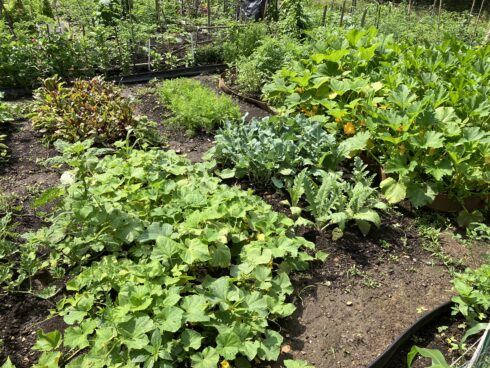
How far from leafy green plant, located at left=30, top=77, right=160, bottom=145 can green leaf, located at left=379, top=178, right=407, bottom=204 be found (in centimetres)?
260

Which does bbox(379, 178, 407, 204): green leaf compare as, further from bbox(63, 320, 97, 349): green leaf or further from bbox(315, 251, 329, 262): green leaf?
bbox(63, 320, 97, 349): green leaf

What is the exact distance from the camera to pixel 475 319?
119 inches

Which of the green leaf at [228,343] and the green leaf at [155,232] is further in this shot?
the green leaf at [155,232]

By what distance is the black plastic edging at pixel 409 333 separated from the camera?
8.68ft

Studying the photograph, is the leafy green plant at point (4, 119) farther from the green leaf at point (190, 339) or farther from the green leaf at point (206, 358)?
the green leaf at point (206, 358)

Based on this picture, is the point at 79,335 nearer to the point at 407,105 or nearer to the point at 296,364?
the point at 296,364

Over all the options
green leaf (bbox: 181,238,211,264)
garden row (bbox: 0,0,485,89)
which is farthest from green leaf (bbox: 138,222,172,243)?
garden row (bbox: 0,0,485,89)

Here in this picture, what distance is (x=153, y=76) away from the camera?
6883mm

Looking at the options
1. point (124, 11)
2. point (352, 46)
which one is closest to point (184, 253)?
point (352, 46)

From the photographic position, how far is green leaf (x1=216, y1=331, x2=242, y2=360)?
2.43 m

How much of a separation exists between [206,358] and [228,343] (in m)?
0.15

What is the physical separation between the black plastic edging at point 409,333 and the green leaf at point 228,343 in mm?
846

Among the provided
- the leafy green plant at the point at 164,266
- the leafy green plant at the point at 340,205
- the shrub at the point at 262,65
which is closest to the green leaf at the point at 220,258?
the leafy green plant at the point at 164,266

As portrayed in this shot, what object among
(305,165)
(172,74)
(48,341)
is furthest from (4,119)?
(305,165)
